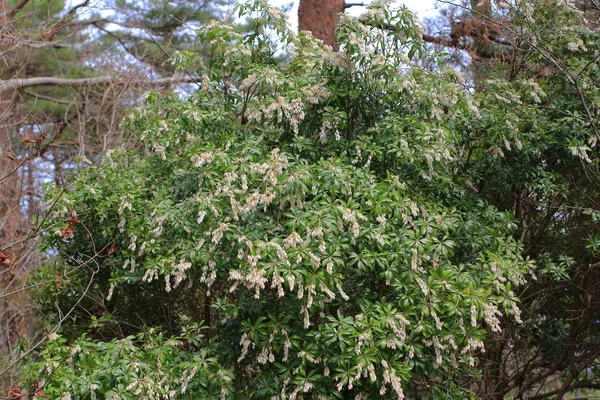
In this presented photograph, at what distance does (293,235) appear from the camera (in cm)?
444

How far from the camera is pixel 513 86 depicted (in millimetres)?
6543

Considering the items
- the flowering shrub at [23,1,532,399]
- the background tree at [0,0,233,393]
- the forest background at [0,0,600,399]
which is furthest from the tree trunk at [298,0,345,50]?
the flowering shrub at [23,1,532,399]

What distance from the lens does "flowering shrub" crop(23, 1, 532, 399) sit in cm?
455

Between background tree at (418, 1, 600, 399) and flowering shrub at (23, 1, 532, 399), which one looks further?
background tree at (418, 1, 600, 399)

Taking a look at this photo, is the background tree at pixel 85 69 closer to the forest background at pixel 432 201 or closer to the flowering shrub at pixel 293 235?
the forest background at pixel 432 201

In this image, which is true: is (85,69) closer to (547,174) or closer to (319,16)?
(319,16)

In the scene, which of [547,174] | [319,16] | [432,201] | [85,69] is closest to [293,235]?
[432,201]

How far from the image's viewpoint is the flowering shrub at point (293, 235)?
4547 millimetres

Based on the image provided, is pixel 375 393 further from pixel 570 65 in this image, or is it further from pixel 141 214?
pixel 570 65

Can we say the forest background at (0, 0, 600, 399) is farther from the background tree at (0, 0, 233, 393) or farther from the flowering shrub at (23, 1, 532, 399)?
the background tree at (0, 0, 233, 393)

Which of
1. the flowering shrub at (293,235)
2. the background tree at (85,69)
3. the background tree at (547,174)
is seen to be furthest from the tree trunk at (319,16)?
the flowering shrub at (293,235)

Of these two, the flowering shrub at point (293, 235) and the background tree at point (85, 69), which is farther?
the background tree at point (85, 69)

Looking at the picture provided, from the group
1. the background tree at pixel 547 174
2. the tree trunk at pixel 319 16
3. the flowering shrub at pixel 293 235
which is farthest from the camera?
the tree trunk at pixel 319 16

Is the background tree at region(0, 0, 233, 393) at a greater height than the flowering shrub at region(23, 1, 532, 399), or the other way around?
the flowering shrub at region(23, 1, 532, 399)
